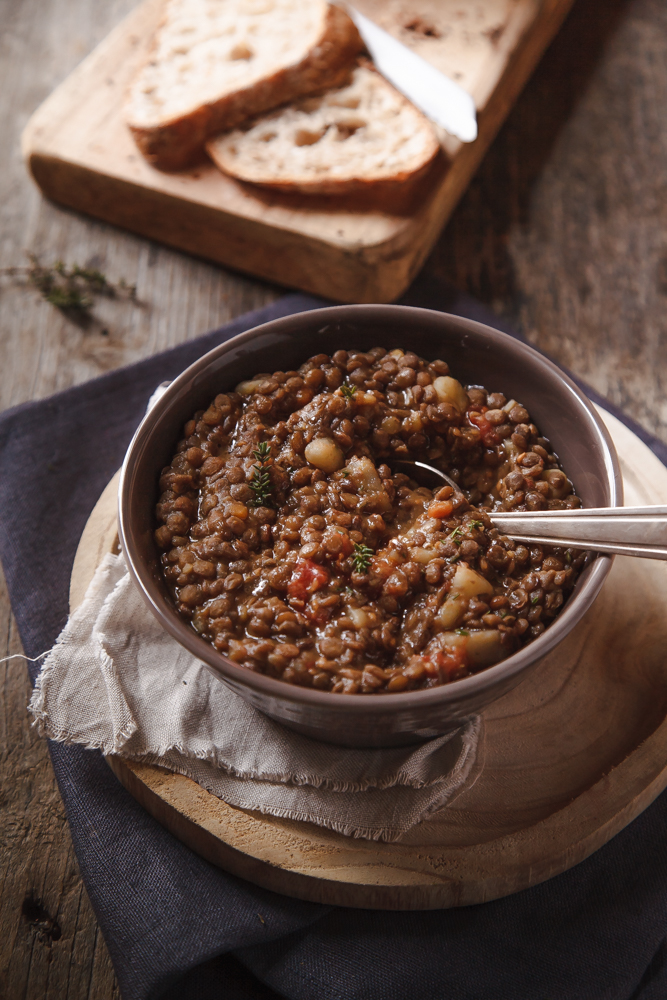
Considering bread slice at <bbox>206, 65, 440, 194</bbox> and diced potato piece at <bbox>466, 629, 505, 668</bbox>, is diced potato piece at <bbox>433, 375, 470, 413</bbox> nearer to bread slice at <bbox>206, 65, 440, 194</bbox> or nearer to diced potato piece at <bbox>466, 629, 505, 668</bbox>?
diced potato piece at <bbox>466, 629, 505, 668</bbox>

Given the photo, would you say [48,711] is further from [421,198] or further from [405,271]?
[421,198]

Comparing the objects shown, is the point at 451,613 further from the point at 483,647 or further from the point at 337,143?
the point at 337,143

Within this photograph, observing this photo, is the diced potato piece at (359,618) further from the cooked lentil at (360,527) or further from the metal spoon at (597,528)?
the metal spoon at (597,528)

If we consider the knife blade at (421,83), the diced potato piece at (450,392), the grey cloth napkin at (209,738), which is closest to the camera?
the grey cloth napkin at (209,738)

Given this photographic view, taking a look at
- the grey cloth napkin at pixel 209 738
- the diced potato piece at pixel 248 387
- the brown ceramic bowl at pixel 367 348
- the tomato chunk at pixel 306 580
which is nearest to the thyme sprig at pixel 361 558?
the tomato chunk at pixel 306 580

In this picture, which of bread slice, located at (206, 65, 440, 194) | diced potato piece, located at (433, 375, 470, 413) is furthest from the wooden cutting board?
diced potato piece, located at (433, 375, 470, 413)
